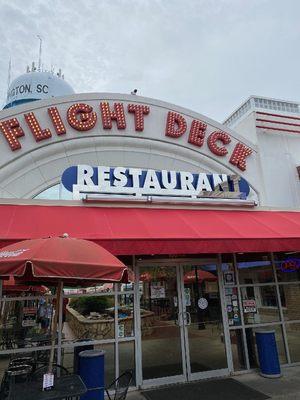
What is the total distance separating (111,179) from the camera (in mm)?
8219

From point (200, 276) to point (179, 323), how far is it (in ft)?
3.82

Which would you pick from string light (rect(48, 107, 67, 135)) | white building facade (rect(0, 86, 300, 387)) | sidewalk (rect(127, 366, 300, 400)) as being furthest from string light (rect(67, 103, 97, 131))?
sidewalk (rect(127, 366, 300, 400))

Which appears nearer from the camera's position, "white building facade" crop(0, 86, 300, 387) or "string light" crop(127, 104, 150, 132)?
"white building facade" crop(0, 86, 300, 387)

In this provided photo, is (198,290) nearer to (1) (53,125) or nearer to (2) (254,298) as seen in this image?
(2) (254,298)

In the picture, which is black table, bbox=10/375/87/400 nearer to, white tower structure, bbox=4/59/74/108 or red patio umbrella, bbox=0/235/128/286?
red patio umbrella, bbox=0/235/128/286

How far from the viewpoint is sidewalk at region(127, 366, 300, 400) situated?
632cm

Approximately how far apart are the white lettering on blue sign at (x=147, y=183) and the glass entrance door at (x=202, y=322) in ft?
6.09

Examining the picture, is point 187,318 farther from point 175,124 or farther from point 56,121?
point 56,121

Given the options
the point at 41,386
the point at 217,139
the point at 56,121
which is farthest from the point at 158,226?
the point at 217,139

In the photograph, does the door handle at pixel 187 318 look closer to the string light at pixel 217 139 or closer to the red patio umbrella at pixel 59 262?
the red patio umbrella at pixel 59 262

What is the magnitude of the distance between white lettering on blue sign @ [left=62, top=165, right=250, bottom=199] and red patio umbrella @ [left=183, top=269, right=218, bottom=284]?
1.85 meters

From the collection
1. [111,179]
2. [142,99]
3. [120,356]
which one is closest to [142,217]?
[111,179]

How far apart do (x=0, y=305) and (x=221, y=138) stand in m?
7.23

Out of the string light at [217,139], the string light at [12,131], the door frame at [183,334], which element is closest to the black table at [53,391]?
the door frame at [183,334]
